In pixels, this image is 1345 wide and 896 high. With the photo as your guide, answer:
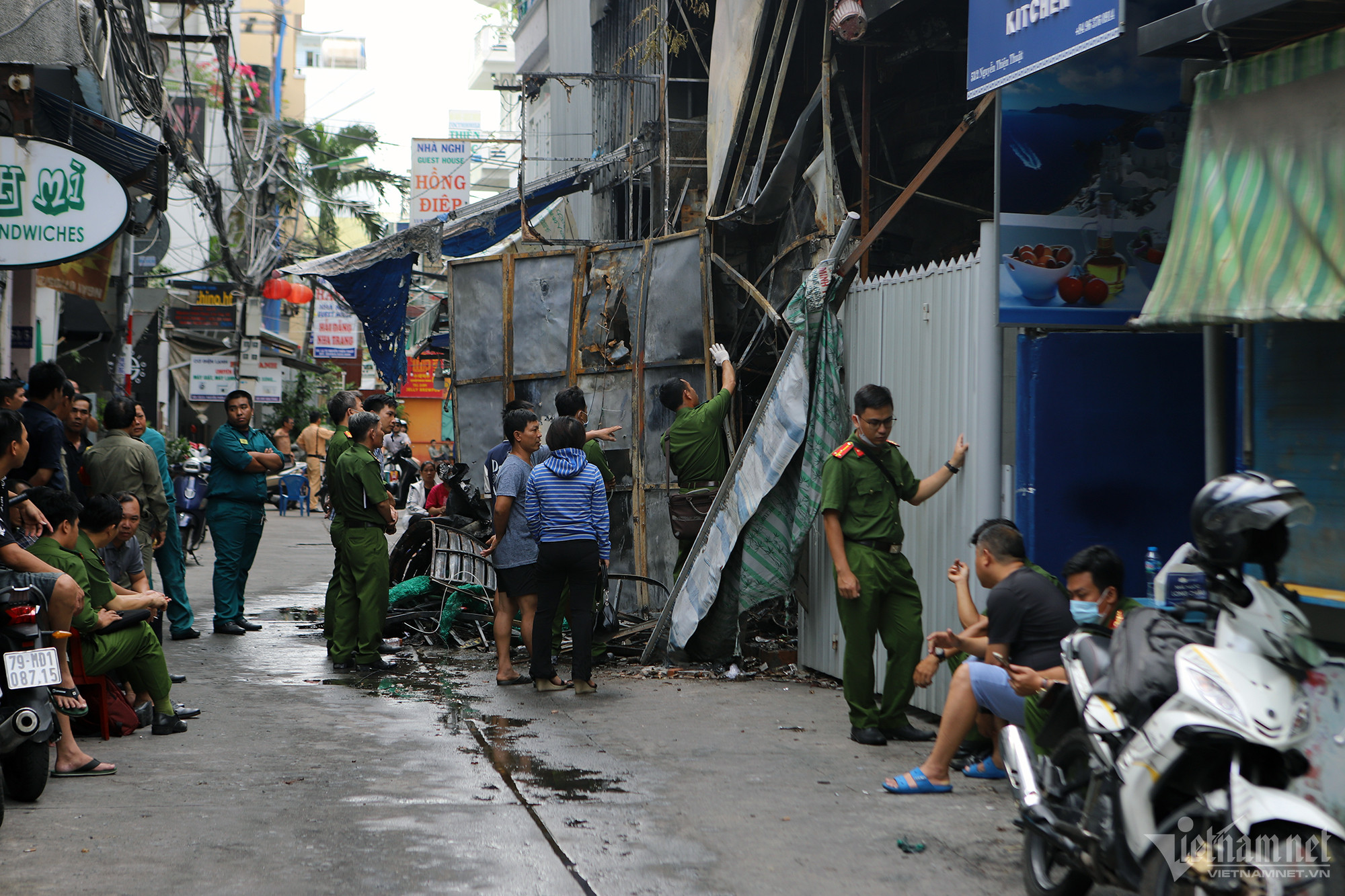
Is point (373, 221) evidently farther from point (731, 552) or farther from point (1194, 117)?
point (1194, 117)

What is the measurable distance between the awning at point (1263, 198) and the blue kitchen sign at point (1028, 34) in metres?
0.67

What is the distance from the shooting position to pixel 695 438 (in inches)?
352

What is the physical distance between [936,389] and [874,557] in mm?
1095

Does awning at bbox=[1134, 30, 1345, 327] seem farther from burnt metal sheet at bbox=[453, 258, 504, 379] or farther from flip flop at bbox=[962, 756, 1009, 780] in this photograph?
burnt metal sheet at bbox=[453, 258, 504, 379]

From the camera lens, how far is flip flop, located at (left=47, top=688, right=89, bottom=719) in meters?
5.36

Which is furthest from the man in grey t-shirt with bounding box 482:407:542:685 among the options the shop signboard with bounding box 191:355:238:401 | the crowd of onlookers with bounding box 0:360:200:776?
the shop signboard with bounding box 191:355:238:401

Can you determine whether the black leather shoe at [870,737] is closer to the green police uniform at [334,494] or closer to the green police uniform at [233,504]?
the green police uniform at [334,494]

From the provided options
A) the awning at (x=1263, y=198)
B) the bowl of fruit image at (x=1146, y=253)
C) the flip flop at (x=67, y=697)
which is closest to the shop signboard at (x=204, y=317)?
the flip flop at (x=67, y=697)

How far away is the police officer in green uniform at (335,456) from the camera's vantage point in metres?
8.55

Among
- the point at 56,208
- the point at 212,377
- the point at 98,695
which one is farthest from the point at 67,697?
the point at 212,377

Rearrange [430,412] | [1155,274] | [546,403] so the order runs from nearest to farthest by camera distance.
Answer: [1155,274] < [546,403] < [430,412]

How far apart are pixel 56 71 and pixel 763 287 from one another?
19.8 ft

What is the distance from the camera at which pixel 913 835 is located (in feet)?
15.6

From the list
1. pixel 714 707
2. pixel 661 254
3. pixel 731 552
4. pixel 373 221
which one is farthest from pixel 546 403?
pixel 373 221
